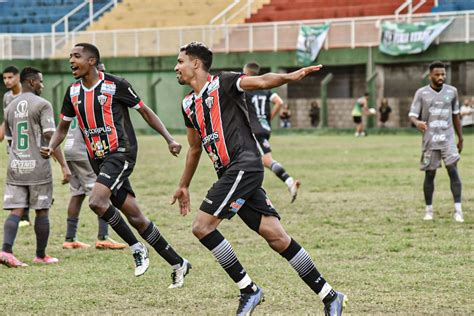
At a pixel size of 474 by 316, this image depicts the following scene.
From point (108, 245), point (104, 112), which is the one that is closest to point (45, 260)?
point (108, 245)

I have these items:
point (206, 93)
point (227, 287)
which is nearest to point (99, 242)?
point (227, 287)

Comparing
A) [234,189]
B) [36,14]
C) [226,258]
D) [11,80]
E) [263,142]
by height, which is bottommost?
[226,258]

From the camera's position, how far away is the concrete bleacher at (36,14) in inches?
1982

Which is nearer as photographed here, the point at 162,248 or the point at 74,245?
the point at 162,248

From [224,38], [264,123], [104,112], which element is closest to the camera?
[104,112]

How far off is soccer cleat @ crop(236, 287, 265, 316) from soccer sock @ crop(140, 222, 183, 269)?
1.69m

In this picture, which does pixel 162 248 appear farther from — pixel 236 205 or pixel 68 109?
pixel 236 205

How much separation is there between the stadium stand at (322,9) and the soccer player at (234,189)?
1358 inches

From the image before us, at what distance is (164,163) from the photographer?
83.9 ft

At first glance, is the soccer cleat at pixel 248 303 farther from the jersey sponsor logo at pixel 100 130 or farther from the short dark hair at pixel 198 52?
Result: the jersey sponsor logo at pixel 100 130

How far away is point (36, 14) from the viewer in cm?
5222

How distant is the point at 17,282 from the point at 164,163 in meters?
16.5

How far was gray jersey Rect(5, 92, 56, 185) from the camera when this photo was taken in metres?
10.3

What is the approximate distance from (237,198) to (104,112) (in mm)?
2314
